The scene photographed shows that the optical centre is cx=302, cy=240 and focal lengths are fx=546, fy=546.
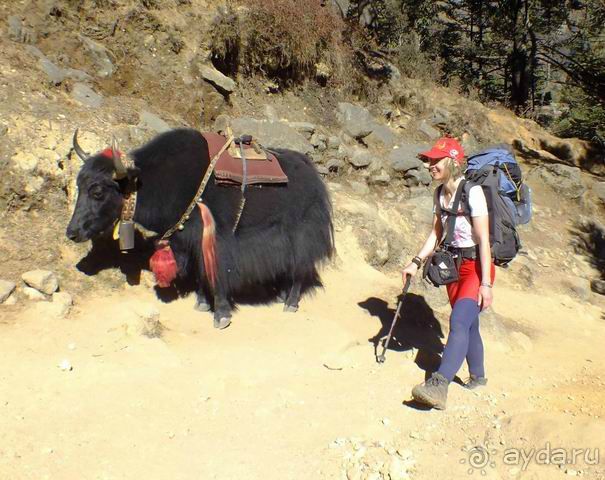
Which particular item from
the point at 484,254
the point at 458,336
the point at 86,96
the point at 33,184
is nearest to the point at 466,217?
the point at 484,254

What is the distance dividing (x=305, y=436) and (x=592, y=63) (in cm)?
1219

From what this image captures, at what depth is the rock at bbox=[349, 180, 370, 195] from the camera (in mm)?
7091

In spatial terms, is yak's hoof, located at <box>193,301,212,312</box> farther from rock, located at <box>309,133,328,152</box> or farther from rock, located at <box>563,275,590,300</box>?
rock, located at <box>563,275,590,300</box>

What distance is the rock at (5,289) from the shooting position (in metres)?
3.51

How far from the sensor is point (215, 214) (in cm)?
404

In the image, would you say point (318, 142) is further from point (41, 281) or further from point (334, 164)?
point (41, 281)

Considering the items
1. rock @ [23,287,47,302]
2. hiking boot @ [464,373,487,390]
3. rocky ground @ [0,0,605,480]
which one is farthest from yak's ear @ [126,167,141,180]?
hiking boot @ [464,373,487,390]

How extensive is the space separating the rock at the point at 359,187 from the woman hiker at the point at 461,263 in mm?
3776

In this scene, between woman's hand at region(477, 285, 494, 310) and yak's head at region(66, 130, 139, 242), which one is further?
yak's head at region(66, 130, 139, 242)

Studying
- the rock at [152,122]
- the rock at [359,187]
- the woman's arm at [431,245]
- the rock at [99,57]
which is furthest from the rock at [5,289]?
the rock at [359,187]

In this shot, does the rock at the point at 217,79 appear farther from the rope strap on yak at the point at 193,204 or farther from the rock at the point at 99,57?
the rope strap on yak at the point at 193,204

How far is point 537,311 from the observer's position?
19.7ft

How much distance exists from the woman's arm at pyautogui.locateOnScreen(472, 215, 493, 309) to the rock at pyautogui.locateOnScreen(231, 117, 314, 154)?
380 cm

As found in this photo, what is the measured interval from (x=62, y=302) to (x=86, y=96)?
2.72 meters
